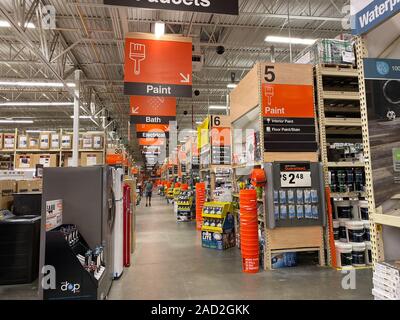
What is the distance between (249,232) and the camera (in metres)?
4.97

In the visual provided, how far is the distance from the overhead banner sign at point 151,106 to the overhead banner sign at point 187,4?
18.0 feet

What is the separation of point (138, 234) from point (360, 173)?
19.2ft

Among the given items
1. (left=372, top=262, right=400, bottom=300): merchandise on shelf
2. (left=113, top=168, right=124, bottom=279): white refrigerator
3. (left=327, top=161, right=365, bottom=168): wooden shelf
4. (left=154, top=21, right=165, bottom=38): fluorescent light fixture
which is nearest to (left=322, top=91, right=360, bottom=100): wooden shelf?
(left=327, top=161, right=365, bottom=168): wooden shelf

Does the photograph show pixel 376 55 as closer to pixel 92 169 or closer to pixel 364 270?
pixel 92 169

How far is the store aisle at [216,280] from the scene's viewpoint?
12.8 ft

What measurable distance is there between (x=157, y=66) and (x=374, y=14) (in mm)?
4989

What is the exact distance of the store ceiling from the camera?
8461mm

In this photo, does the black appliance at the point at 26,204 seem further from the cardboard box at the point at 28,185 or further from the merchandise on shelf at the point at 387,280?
the merchandise on shelf at the point at 387,280

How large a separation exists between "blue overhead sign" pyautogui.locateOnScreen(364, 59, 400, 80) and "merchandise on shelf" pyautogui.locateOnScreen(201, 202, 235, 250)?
520 centimetres

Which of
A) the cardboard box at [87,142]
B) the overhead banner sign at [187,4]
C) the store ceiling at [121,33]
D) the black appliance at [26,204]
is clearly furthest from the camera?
the cardboard box at [87,142]

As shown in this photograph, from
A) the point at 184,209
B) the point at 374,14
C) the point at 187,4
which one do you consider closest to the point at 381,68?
the point at 374,14

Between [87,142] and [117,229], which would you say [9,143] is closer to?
[87,142]

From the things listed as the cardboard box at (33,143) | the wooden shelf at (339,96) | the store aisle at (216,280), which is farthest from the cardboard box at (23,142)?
the wooden shelf at (339,96)

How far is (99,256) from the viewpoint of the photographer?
3.69 meters
